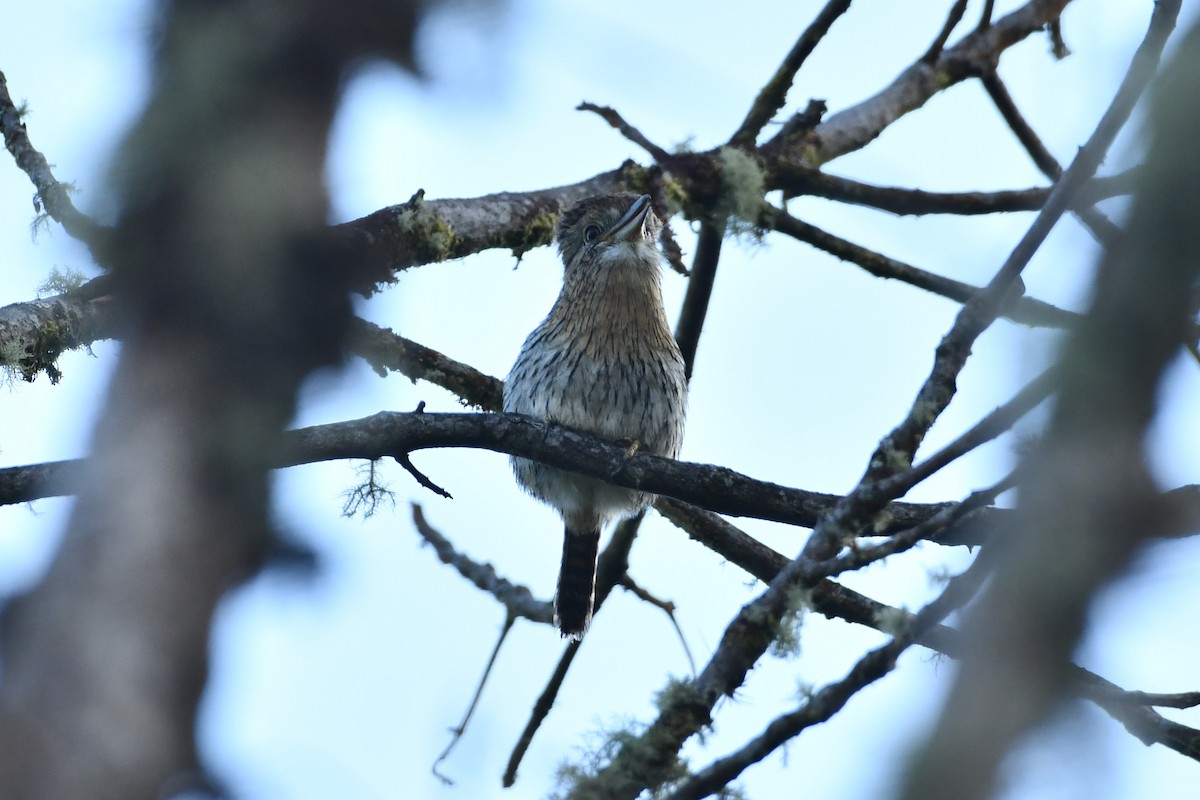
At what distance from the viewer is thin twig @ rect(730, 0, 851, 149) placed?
4.96 meters

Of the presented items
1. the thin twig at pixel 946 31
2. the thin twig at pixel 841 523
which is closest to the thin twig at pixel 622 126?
the thin twig at pixel 946 31

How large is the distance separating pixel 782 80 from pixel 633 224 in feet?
2.90

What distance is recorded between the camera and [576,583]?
5227mm

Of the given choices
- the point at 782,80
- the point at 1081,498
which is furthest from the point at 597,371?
the point at 1081,498

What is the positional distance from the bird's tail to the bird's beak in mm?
1233

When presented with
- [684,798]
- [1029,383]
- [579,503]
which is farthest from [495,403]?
[1029,383]

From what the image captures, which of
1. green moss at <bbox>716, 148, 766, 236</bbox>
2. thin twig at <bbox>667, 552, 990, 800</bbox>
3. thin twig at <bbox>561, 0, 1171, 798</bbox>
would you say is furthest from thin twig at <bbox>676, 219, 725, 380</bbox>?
thin twig at <bbox>667, 552, 990, 800</bbox>

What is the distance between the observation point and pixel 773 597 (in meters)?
2.64

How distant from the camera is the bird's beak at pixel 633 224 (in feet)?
16.7

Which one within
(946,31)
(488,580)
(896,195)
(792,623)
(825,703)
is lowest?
(825,703)

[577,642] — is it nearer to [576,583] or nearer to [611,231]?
[576,583]

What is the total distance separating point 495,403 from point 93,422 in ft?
10.6

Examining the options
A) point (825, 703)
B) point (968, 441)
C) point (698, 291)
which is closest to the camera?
point (825, 703)

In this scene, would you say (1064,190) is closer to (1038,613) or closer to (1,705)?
(1038,613)
